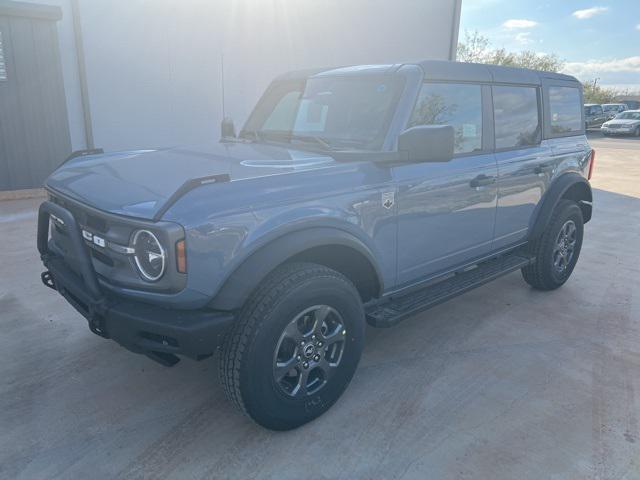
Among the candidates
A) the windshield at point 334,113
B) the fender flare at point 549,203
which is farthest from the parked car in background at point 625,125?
Answer: the windshield at point 334,113

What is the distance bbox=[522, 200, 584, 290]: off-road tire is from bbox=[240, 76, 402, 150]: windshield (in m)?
2.13

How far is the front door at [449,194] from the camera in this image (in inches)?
119

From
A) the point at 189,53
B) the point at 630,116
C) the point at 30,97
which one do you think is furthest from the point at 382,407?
the point at 630,116

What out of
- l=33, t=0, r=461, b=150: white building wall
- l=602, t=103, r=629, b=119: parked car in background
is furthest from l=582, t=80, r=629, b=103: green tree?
l=33, t=0, r=461, b=150: white building wall

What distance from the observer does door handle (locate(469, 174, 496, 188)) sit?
343cm

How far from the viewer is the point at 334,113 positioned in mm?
3318

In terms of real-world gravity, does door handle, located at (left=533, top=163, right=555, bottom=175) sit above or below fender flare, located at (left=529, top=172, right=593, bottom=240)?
above

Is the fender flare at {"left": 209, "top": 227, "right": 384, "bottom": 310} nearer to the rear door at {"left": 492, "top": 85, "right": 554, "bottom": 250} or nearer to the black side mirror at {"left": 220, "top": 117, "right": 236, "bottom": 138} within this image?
the rear door at {"left": 492, "top": 85, "right": 554, "bottom": 250}

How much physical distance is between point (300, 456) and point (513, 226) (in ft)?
8.38

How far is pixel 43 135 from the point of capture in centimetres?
796

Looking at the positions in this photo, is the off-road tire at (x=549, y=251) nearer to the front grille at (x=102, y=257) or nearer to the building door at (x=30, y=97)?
the front grille at (x=102, y=257)

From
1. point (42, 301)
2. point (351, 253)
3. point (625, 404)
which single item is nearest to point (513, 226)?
point (625, 404)

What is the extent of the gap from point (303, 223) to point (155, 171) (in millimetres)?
879

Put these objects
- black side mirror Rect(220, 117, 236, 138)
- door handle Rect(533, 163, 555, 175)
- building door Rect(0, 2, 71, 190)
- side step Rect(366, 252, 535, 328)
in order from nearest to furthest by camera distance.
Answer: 1. side step Rect(366, 252, 535, 328)
2. door handle Rect(533, 163, 555, 175)
3. black side mirror Rect(220, 117, 236, 138)
4. building door Rect(0, 2, 71, 190)
